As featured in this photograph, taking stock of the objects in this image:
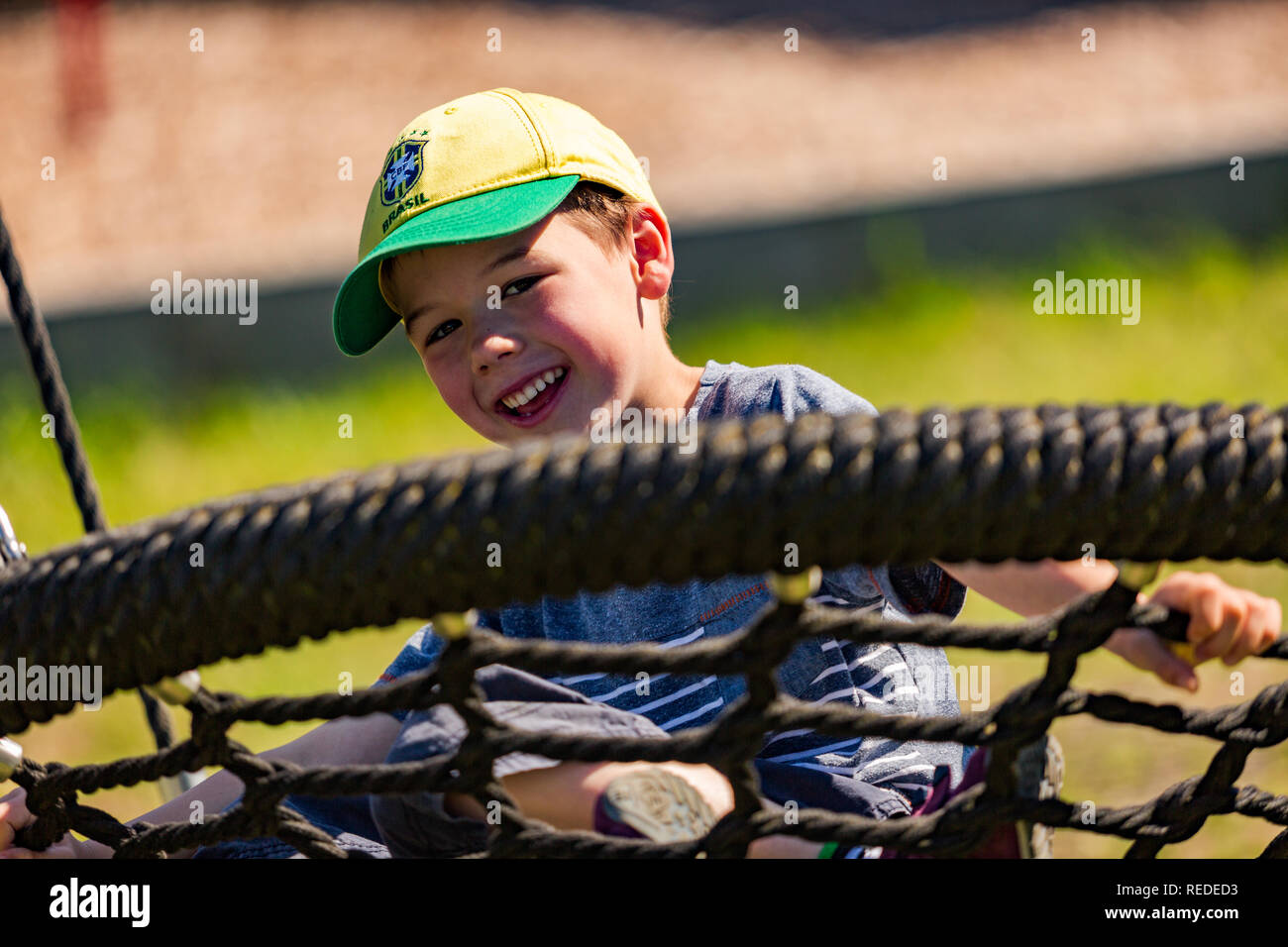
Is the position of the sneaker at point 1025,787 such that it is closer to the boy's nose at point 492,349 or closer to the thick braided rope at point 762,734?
the thick braided rope at point 762,734

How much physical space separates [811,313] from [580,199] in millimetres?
3303

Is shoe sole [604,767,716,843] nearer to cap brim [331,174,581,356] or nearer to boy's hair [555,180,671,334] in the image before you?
cap brim [331,174,581,356]

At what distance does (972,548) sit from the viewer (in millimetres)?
774

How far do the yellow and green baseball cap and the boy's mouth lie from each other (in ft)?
0.60

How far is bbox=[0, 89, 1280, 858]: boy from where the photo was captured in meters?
1.10

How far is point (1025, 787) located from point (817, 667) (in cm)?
48

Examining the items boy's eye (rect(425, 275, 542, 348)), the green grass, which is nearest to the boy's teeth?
boy's eye (rect(425, 275, 542, 348))

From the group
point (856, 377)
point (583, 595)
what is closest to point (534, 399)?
point (583, 595)

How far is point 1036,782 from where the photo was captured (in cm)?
91

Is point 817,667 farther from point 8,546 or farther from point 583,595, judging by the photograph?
point 8,546

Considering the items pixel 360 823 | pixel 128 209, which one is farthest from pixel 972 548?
pixel 128 209
